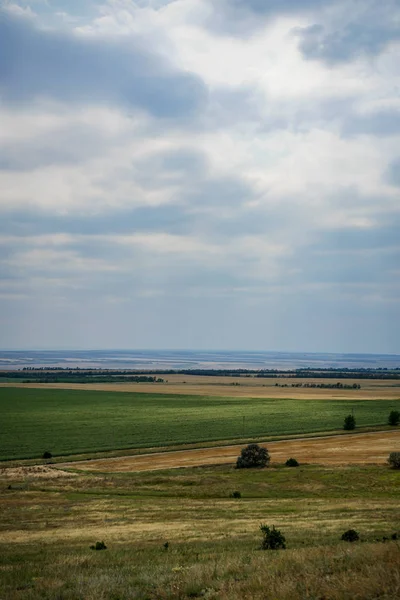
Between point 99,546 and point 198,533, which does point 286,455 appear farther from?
point 99,546

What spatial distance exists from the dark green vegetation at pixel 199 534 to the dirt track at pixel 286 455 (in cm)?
452

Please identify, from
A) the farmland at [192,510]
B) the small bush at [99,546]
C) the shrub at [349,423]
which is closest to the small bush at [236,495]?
the farmland at [192,510]

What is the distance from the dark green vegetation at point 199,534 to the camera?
13812 millimetres

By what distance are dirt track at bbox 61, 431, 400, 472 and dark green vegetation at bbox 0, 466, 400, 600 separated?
452 centimetres

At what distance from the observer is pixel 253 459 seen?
5641 cm

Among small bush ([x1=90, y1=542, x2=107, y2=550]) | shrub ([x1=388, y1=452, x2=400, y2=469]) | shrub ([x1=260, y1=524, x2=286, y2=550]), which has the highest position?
shrub ([x1=260, y1=524, x2=286, y2=550])

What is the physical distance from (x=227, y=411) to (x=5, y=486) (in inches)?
2898

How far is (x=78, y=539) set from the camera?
27266 mm

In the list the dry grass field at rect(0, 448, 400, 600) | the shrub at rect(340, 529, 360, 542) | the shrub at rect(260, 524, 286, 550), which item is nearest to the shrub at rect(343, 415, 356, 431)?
the dry grass field at rect(0, 448, 400, 600)

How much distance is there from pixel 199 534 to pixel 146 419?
254ft

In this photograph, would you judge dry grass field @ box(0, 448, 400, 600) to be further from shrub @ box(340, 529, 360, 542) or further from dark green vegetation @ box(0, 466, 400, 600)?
shrub @ box(340, 529, 360, 542)

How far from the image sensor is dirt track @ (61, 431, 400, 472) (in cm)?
5891

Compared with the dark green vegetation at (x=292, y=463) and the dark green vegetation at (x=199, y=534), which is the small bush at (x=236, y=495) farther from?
the dark green vegetation at (x=292, y=463)

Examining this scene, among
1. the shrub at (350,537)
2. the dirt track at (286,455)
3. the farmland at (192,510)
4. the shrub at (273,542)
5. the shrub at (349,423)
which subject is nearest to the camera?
the farmland at (192,510)
